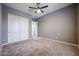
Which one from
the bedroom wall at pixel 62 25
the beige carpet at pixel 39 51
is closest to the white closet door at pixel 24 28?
the bedroom wall at pixel 62 25

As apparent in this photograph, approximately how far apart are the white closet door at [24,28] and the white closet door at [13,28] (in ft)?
1.71

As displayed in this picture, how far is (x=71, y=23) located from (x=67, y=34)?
841 millimetres

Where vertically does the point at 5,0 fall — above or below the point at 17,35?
above

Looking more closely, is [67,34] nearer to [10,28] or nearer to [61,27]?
[61,27]

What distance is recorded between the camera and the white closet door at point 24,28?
6.50m

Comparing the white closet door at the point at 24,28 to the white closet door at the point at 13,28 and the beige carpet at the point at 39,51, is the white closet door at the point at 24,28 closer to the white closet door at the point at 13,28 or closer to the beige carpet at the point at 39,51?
the white closet door at the point at 13,28

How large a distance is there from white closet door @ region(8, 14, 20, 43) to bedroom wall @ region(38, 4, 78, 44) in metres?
3.03

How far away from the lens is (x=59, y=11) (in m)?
6.08

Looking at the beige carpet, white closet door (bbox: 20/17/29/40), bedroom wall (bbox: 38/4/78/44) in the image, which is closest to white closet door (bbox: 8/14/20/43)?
white closet door (bbox: 20/17/29/40)

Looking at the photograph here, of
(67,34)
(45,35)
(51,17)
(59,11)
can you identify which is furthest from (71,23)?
(45,35)

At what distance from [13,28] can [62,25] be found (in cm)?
369

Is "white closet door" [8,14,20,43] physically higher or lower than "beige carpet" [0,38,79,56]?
higher

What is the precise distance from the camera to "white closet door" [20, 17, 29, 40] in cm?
650

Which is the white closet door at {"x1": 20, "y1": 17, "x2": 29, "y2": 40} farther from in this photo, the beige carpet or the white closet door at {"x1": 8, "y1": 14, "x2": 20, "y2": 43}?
the beige carpet
